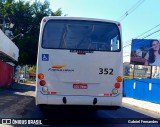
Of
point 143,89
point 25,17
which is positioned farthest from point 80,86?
point 25,17

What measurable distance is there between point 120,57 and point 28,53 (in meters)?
43.3

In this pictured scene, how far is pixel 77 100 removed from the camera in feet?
35.5

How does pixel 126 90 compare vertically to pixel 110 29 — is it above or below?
below

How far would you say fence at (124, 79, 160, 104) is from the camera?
2801 centimetres

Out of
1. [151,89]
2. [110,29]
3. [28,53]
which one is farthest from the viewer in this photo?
[28,53]

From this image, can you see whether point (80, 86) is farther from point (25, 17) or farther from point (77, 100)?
point (25, 17)

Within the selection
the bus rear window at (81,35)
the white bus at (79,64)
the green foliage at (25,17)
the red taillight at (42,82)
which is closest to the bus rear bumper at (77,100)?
the white bus at (79,64)

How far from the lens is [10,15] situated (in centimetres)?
5562

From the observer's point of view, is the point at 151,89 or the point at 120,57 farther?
the point at 151,89

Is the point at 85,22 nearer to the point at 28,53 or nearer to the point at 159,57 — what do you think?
the point at 159,57

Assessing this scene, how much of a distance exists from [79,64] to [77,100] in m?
1.17

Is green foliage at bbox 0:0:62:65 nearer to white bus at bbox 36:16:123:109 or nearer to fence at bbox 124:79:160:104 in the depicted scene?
fence at bbox 124:79:160:104

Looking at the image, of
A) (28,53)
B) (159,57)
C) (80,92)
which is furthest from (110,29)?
(28,53)

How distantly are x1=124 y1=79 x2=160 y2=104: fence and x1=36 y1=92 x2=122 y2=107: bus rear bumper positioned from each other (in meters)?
17.0
